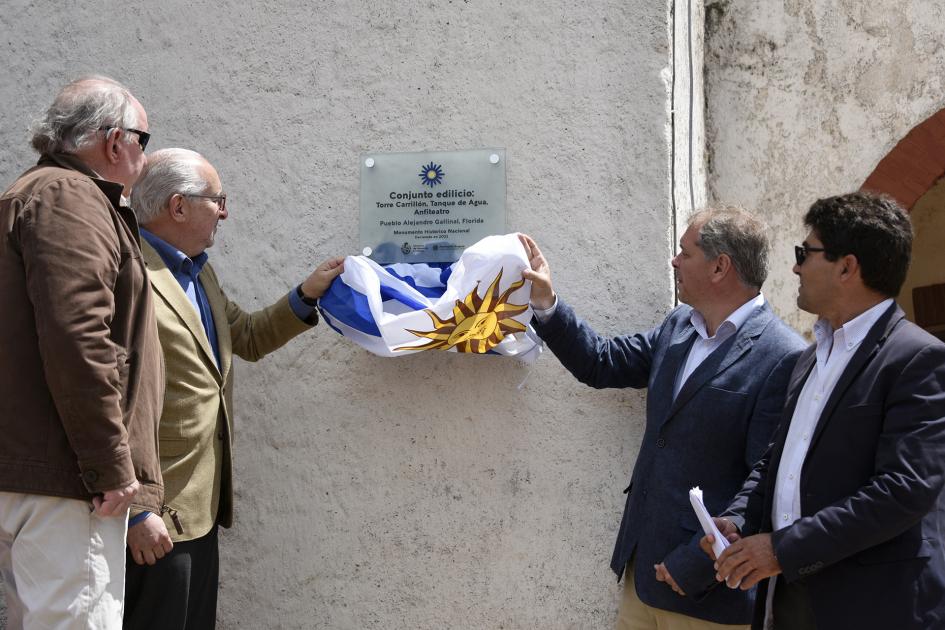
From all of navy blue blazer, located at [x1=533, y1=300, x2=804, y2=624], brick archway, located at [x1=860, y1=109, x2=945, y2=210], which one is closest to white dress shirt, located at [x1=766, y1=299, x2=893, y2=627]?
navy blue blazer, located at [x1=533, y1=300, x2=804, y2=624]

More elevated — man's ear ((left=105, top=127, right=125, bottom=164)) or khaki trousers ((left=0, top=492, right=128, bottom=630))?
man's ear ((left=105, top=127, right=125, bottom=164))

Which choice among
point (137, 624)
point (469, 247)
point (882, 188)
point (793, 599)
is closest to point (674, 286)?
point (469, 247)

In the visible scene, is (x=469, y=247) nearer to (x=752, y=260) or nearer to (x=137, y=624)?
(x=752, y=260)

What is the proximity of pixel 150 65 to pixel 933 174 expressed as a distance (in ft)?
11.4

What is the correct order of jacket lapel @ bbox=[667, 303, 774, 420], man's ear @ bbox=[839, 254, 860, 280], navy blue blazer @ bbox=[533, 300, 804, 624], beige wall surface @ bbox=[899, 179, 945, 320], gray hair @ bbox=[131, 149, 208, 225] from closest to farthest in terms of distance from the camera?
man's ear @ bbox=[839, 254, 860, 280]
navy blue blazer @ bbox=[533, 300, 804, 624]
jacket lapel @ bbox=[667, 303, 774, 420]
gray hair @ bbox=[131, 149, 208, 225]
beige wall surface @ bbox=[899, 179, 945, 320]

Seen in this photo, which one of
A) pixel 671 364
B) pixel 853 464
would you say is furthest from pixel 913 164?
pixel 853 464

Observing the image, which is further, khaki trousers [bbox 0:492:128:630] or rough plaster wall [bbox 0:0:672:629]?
rough plaster wall [bbox 0:0:672:629]

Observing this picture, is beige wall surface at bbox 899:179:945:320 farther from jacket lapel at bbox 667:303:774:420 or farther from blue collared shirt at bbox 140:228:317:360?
blue collared shirt at bbox 140:228:317:360

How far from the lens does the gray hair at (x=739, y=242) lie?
344 cm

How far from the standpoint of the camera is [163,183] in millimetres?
3537

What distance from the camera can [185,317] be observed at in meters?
3.36

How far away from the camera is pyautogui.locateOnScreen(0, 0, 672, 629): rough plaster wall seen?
3.84 meters

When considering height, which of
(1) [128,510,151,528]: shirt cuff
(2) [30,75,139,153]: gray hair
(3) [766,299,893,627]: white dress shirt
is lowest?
(1) [128,510,151,528]: shirt cuff

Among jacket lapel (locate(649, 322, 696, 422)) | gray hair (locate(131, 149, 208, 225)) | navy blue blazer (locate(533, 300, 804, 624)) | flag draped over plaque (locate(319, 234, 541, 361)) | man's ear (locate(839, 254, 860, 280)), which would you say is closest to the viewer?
man's ear (locate(839, 254, 860, 280))
